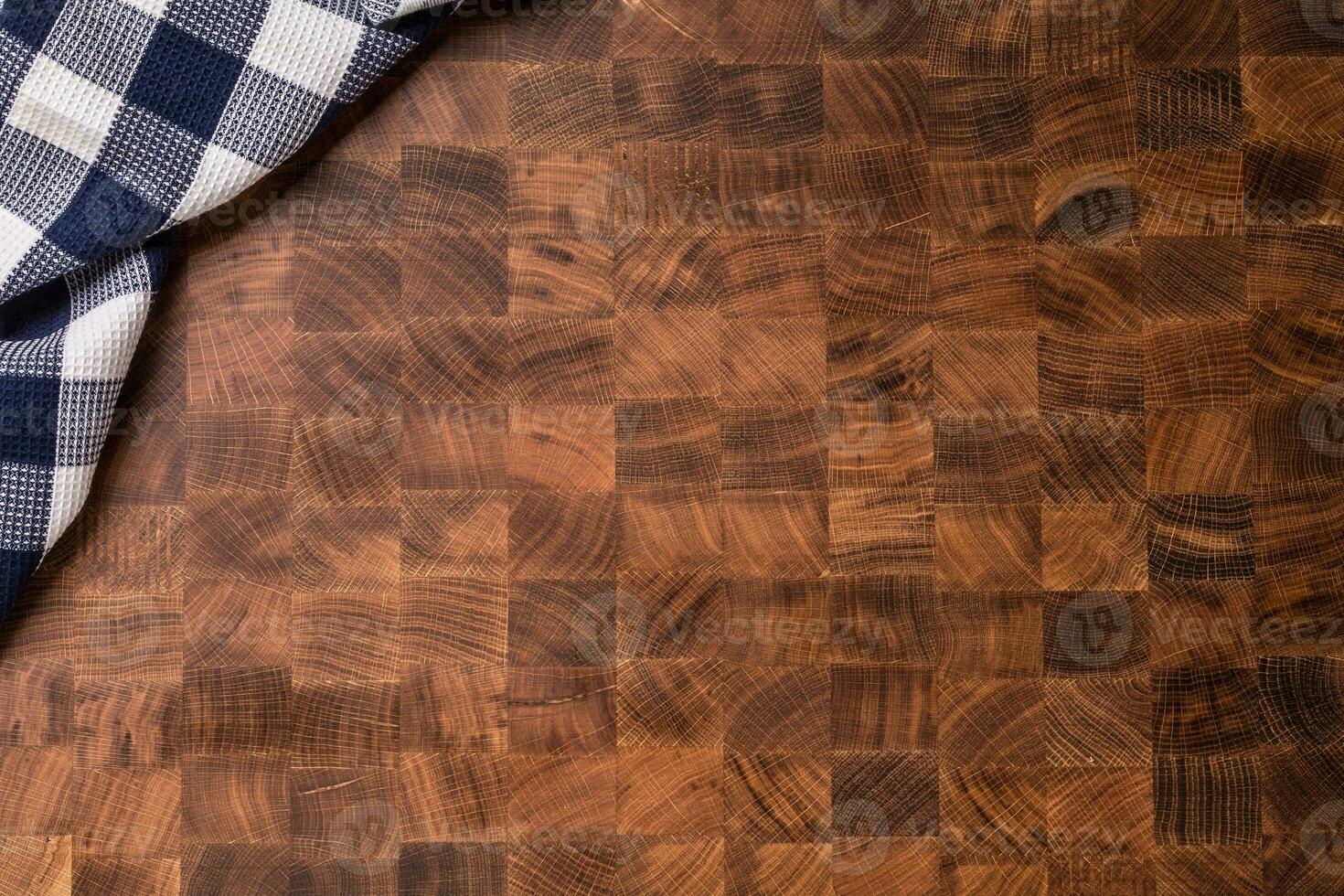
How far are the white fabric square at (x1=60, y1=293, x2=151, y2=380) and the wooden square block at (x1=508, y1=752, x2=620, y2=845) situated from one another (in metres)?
0.54

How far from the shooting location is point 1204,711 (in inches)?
31.8

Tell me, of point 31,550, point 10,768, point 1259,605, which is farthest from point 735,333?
point 10,768

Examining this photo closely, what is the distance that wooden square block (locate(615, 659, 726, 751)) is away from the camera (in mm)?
802

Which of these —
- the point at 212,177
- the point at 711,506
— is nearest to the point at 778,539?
the point at 711,506

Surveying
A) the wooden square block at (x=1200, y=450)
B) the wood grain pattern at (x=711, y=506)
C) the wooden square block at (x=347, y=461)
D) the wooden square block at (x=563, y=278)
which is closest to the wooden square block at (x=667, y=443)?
the wood grain pattern at (x=711, y=506)

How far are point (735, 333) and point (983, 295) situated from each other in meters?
0.24

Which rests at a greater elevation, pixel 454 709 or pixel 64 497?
pixel 64 497

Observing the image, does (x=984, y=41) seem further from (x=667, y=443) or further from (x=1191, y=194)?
(x=667, y=443)

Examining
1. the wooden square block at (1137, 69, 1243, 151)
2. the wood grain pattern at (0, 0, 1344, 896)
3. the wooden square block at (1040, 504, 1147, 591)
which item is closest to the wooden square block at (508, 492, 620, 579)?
the wood grain pattern at (0, 0, 1344, 896)

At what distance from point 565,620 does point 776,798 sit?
268 millimetres

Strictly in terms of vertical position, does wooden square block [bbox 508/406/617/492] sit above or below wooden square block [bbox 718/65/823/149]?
below

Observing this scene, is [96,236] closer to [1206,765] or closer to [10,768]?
[10,768]

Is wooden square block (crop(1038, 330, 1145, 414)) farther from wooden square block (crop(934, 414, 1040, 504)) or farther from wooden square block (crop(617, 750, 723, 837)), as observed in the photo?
wooden square block (crop(617, 750, 723, 837))

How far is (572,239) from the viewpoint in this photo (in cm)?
80
